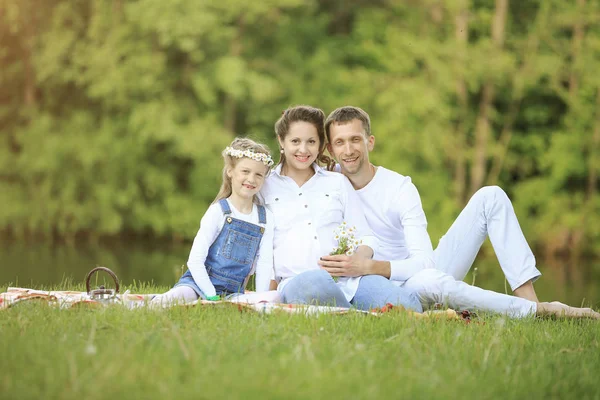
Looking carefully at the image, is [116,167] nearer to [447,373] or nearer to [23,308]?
[23,308]

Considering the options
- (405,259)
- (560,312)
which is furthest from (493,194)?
(560,312)

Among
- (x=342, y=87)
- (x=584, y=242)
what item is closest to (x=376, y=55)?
(x=342, y=87)

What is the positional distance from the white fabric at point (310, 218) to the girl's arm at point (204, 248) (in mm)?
329

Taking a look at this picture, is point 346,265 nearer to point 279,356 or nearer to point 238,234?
point 238,234

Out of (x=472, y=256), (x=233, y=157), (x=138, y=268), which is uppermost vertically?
(x=233, y=157)

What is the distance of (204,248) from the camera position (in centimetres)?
436

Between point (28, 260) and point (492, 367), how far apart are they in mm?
10562

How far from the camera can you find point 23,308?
12.0 feet

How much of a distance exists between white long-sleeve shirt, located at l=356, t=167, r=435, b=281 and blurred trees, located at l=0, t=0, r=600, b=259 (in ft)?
37.0

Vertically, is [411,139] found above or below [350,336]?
above

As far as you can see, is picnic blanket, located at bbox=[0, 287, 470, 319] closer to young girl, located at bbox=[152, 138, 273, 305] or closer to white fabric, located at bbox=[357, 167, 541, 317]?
white fabric, located at bbox=[357, 167, 541, 317]

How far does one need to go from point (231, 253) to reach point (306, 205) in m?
0.51

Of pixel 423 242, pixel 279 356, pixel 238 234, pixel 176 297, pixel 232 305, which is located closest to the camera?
pixel 279 356

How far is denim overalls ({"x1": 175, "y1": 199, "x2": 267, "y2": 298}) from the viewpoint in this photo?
4438 mm
